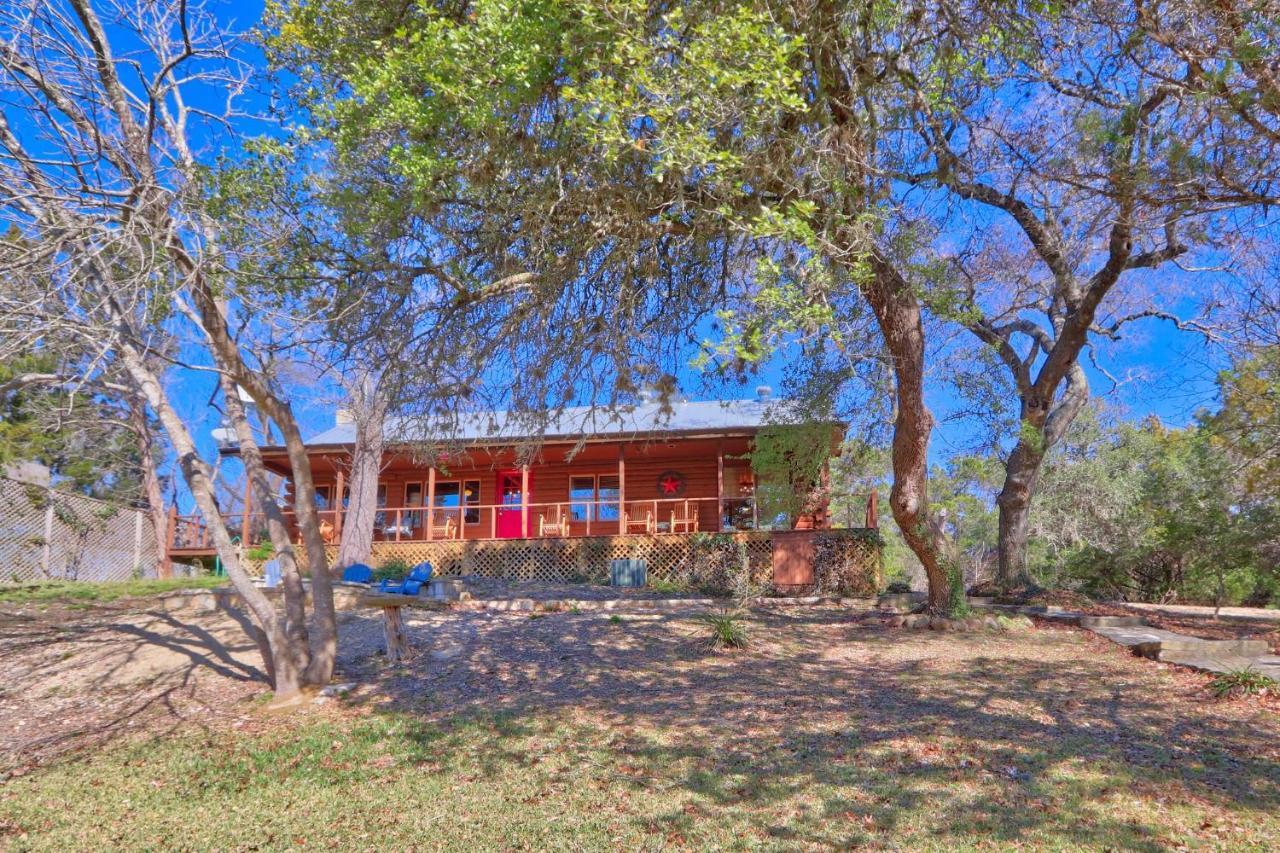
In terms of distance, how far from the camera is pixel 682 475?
70.6 ft

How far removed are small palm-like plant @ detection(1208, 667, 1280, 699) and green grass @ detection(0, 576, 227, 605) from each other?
540 inches

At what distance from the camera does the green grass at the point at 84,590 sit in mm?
11891

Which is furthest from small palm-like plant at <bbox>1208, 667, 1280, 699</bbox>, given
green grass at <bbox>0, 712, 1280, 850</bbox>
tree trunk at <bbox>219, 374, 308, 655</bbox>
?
tree trunk at <bbox>219, 374, 308, 655</bbox>

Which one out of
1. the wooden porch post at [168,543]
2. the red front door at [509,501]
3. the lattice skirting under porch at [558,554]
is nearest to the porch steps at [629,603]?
the lattice skirting under porch at [558,554]

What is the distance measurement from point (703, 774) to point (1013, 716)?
9.33 feet

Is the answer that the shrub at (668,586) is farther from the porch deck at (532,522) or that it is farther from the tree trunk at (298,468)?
the tree trunk at (298,468)

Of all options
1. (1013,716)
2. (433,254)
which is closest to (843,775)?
(1013,716)

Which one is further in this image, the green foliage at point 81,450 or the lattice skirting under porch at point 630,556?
the green foliage at point 81,450

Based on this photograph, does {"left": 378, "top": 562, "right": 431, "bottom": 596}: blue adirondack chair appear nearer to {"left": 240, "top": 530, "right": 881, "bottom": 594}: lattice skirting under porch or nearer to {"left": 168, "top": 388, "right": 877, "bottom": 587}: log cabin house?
{"left": 168, "top": 388, "right": 877, "bottom": 587}: log cabin house

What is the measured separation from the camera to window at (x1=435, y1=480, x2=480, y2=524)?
22.9 meters

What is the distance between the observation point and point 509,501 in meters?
22.9

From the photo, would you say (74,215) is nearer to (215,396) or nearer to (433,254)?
(215,396)

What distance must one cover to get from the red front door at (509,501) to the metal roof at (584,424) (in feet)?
13.1

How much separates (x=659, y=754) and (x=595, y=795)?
0.80m
